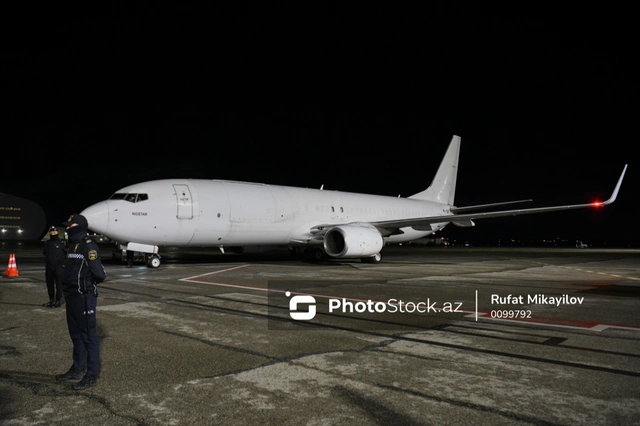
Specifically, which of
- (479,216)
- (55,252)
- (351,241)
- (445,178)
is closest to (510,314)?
(55,252)

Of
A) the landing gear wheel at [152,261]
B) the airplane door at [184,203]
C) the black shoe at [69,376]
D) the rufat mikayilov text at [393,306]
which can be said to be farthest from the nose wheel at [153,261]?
the black shoe at [69,376]

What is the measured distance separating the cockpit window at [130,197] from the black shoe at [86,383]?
40.6ft

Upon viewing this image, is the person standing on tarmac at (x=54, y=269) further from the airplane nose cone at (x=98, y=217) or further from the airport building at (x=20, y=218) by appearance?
the airport building at (x=20, y=218)

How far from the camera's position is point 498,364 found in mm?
4906

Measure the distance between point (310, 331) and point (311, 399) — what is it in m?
2.66

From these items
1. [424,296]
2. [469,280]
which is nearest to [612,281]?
[469,280]

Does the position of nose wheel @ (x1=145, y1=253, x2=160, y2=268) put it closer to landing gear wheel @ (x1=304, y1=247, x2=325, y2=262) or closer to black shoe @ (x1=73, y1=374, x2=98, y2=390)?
landing gear wheel @ (x1=304, y1=247, x2=325, y2=262)

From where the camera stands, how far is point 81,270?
4.45 metres

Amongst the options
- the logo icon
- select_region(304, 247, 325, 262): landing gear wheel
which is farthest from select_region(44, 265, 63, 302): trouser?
select_region(304, 247, 325, 262): landing gear wheel

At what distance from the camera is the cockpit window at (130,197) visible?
15.8 m

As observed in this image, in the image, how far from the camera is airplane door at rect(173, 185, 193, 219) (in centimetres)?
1638

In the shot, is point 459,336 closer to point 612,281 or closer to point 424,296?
point 424,296

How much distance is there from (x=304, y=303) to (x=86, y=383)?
517 cm

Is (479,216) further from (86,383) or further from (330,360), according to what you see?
(86,383)
